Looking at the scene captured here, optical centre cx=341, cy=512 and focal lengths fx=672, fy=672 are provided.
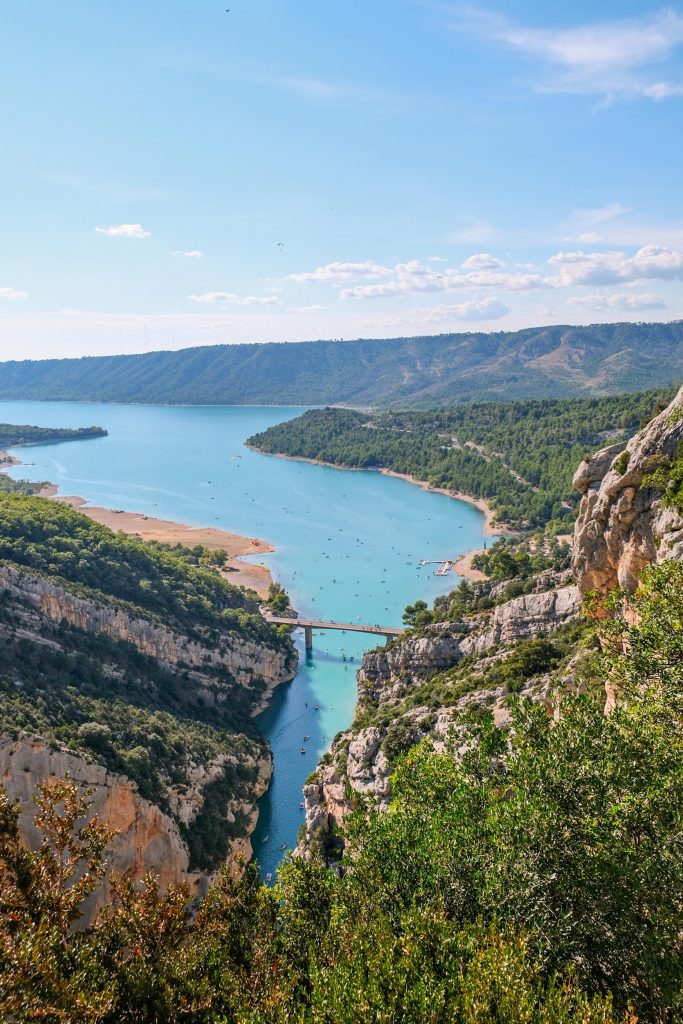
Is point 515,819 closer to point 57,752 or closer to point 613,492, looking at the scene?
point 613,492

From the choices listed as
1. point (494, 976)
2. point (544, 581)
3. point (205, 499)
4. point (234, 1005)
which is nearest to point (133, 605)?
point (544, 581)

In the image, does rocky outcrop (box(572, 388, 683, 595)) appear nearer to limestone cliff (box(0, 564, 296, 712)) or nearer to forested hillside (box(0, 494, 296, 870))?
forested hillside (box(0, 494, 296, 870))

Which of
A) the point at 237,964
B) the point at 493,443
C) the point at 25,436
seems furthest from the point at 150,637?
the point at 25,436

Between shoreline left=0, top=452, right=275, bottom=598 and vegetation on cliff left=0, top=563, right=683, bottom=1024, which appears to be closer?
vegetation on cliff left=0, top=563, right=683, bottom=1024

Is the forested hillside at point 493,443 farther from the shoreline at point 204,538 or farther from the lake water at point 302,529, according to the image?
the shoreline at point 204,538

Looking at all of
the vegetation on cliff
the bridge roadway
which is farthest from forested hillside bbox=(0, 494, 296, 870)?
the vegetation on cliff

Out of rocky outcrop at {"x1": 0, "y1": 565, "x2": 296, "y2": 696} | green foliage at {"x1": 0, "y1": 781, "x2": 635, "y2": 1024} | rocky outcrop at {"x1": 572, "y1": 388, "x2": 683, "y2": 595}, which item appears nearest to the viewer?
green foliage at {"x1": 0, "y1": 781, "x2": 635, "y2": 1024}

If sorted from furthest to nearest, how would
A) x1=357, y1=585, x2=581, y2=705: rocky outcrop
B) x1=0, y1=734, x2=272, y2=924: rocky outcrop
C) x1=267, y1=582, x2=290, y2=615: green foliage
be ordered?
x1=267, y1=582, x2=290, y2=615: green foliage → x1=357, y1=585, x2=581, y2=705: rocky outcrop → x1=0, y1=734, x2=272, y2=924: rocky outcrop
